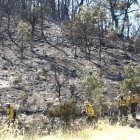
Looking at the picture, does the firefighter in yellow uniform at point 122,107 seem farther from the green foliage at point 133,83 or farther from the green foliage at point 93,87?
the green foliage at point 133,83

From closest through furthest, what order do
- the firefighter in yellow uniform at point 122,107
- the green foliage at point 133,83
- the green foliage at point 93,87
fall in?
1. the firefighter in yellow uniform at point 122,107
2. the green foliage at point 93,87
3. the green foliage at point 133,83

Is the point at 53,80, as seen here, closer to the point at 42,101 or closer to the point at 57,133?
the point at 42,101

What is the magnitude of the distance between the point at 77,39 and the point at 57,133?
34440 millimetres

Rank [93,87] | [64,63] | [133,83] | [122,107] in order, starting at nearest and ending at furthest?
[122,107] < [93,87] < [133,83] < [64,63]

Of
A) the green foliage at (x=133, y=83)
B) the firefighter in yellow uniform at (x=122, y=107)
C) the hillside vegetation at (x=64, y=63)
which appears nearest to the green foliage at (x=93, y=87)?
the hillside vegetation at (x=64, y=63)

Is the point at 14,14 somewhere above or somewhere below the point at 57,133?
above

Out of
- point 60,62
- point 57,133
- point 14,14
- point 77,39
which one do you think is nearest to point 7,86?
point 60,62

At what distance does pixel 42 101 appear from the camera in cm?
3325

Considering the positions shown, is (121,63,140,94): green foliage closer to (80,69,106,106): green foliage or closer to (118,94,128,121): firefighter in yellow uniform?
(80,69,106,106): green foliage

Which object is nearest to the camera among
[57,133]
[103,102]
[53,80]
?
[57,133]

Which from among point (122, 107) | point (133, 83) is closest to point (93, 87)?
point (133, 83)

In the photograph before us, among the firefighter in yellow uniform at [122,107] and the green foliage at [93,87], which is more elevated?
the green foliage at [93,87]

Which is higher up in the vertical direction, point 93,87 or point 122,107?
point 93,87

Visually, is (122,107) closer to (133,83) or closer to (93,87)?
(93,87)
